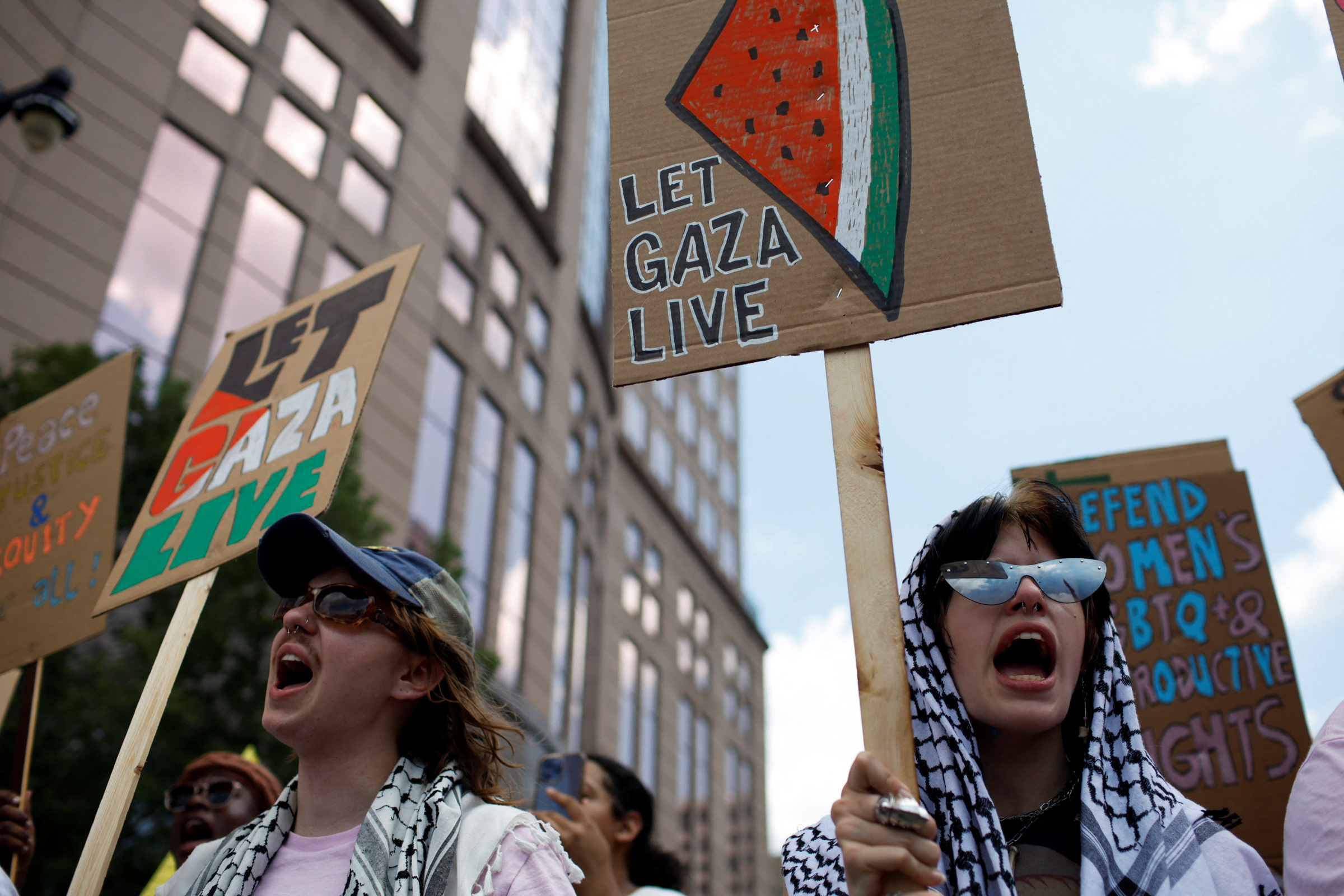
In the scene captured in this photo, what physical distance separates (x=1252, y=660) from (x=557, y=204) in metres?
22.7

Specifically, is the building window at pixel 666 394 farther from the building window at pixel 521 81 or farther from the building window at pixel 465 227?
the building window at pixel 465 227

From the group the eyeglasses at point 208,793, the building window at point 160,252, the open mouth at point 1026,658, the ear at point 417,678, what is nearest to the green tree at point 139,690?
the building window at point 160,252

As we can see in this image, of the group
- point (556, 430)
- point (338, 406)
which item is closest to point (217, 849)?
point (338, 406)

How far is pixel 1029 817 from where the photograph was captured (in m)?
1.70

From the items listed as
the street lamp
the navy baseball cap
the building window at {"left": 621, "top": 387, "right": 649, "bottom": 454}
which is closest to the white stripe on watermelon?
the navy baseball cap

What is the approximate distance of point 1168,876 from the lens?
150 centimetres

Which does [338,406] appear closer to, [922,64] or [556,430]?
[922,64]

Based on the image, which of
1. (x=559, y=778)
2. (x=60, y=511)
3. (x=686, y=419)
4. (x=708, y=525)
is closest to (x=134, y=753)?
(x=559, y=778)

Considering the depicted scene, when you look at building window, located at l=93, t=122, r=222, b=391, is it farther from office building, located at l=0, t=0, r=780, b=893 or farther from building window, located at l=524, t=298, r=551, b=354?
building window, located at l=524, t=298, r=551, b=354

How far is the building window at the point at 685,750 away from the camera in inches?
1321

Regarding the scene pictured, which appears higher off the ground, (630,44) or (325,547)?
(630,44)

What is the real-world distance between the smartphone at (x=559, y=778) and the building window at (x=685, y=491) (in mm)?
34656

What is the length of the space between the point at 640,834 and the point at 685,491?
3641 centimetres

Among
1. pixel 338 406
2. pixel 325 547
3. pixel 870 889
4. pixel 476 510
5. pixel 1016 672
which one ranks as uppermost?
pixel 476 510
